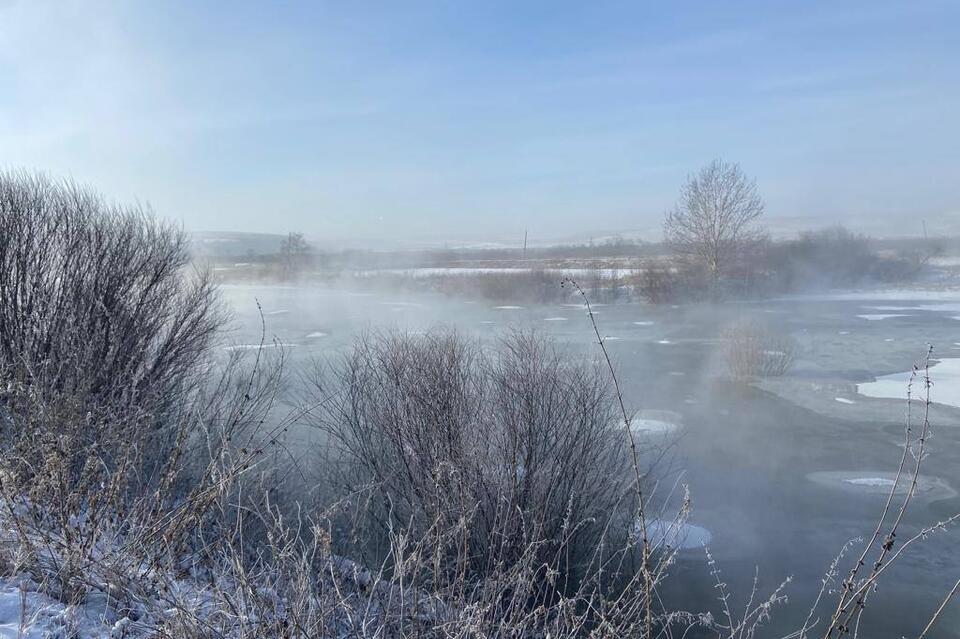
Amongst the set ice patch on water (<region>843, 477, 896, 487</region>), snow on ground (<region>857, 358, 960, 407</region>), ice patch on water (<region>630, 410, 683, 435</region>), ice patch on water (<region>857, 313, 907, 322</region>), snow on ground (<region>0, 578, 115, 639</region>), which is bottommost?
ice patch on water (<region>843, 477, 896, 487</region>)

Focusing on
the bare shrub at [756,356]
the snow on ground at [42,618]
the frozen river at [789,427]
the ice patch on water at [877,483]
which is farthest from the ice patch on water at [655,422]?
the snow on ground at [42,618]

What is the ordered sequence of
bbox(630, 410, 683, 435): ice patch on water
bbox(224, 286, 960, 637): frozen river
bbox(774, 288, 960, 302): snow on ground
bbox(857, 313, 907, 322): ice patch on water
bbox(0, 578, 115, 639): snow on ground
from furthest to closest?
bbox(774, 288, 960, 302): snow on ground, bbox(857, 313, 907, 322): ice patch on water, bbox(630, 410, 683, 435): ice patch on water, bbox(224, 286, 960, 637): frozen river, bbox(0, 578, 115, 639): snow on ground

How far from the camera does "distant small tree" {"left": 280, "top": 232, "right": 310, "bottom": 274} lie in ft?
189

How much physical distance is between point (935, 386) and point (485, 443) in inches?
644

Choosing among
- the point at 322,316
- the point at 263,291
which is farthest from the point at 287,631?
the point at 263,291

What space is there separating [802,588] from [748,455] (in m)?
5.62

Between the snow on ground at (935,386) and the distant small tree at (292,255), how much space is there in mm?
46489

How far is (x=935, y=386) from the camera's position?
19516 mm

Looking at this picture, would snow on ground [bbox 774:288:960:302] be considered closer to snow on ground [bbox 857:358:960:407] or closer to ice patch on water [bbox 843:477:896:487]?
snow on ground [bbox 857:358:960:407]

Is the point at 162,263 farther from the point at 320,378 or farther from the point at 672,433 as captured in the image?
the point at 672,433

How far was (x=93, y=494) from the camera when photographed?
504cm

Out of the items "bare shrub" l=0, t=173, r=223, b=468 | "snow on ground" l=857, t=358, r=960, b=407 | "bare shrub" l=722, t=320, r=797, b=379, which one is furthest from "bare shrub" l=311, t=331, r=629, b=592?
"bare shrub" l=722, t=320, r=797, b=379

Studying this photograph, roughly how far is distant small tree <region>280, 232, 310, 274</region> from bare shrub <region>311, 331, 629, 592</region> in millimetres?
47564

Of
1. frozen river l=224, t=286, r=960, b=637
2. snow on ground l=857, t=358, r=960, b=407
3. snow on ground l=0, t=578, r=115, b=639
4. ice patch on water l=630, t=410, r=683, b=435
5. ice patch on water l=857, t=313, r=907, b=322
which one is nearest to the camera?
snow on ground l=0, t=578, r=115, b=639
